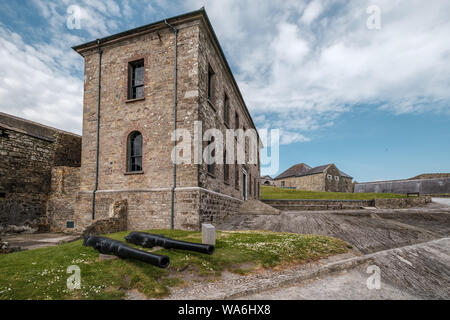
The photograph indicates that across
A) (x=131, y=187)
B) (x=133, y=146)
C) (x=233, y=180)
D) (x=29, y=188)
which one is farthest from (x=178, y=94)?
(x=29, y=188)

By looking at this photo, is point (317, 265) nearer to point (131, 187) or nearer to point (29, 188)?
point (131, 187)

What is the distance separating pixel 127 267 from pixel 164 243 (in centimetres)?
98

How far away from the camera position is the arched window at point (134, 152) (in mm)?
11422

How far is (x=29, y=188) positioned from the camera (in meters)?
13.1

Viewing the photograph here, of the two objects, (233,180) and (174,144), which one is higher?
(174,144)

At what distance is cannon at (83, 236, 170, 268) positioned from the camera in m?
4.38

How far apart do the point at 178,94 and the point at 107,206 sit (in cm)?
610

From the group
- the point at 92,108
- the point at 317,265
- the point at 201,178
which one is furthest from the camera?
the point at 92,108

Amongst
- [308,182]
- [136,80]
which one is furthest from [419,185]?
[136,80]

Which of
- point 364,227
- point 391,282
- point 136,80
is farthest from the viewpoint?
point 136,80

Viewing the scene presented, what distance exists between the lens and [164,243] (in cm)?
570

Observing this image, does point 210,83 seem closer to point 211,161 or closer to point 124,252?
point 211,161

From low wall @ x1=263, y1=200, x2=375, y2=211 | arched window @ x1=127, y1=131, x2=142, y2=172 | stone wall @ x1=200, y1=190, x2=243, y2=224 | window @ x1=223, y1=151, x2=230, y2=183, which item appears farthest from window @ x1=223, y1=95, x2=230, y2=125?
low wall @ x1=263, y1=200, x2=375, y2=211

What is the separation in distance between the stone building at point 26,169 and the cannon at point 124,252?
9.45 m
